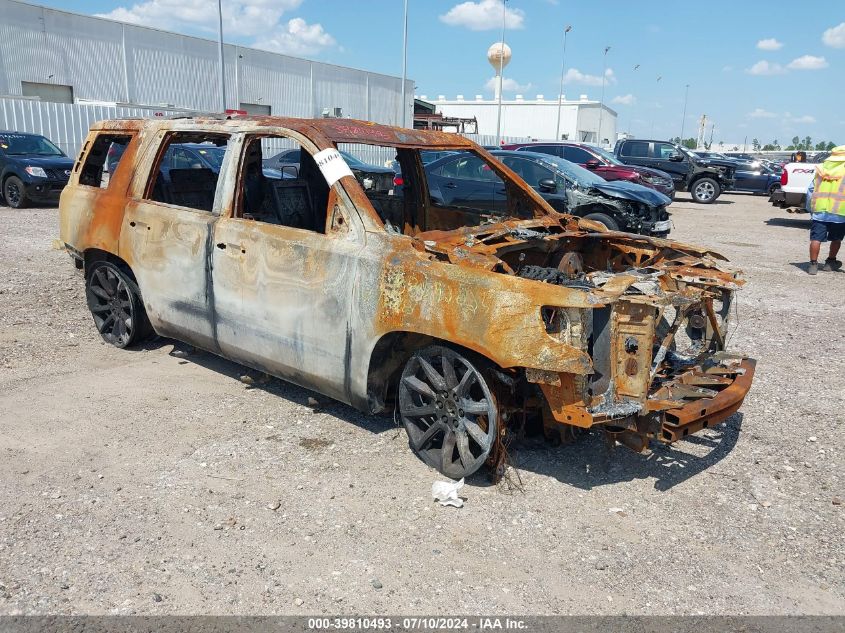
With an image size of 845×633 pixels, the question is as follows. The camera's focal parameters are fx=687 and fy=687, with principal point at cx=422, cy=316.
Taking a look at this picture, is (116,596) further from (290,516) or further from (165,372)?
(165,372)

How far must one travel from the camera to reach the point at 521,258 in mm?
4684

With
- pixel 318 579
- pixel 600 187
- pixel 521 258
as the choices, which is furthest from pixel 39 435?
pixel 600 187

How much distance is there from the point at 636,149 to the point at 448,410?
20.9 metres

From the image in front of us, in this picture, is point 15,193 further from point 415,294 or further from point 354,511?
point 354,511

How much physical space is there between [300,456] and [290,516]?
0.65m

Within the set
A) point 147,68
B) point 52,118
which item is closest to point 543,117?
point 147,68

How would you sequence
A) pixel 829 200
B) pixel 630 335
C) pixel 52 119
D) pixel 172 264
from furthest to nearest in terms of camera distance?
pixel 52 119
pixel 829 200
pixel 172 264
pixel 630 335

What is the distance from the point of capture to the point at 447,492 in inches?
146

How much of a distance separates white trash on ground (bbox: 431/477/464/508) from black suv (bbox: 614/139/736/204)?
20578mm

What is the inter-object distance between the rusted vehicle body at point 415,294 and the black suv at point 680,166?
736 inches

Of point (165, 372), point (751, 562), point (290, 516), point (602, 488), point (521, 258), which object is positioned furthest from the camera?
point (165, 372)

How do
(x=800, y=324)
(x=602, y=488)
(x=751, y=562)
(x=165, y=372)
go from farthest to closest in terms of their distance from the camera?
1. (x=800, y=324)
2. (x=165, y=372)
3. (x=602, y=488)
4. (x=751, y=562)

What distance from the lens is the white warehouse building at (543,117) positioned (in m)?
75.1

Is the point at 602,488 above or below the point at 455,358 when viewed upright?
below
